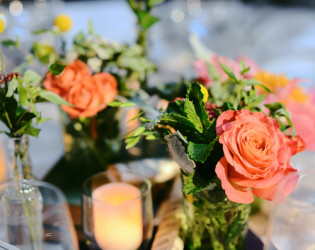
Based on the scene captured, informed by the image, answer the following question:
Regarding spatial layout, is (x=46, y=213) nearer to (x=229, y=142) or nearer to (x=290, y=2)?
(x=229, y=142)

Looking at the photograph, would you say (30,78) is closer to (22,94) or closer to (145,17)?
(22,94)

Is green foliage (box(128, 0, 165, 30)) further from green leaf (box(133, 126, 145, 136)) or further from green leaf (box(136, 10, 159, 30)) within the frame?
green leaf (box(133, 126, 145, 136))

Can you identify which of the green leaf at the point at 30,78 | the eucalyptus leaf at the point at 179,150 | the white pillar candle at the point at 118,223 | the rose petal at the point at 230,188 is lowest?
the white pillar candle at the point at 118,223

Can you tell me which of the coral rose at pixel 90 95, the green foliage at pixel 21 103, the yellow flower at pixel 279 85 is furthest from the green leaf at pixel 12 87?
the yellow flower at pixel 279 85

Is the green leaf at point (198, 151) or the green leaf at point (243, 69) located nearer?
the green leaf at point (198, 151)

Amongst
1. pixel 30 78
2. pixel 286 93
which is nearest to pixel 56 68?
pixel 30 78

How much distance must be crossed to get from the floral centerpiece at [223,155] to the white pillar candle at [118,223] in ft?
0.25

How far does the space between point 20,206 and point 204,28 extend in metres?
1.49

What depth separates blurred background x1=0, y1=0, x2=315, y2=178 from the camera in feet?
5.18

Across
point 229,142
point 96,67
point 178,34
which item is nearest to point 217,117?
point 229,142

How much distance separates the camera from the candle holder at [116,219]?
0.54 m

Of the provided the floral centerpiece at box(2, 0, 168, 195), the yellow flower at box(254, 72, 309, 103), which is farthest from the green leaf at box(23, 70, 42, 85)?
the yellow flower at box(254, 72, 309, 103)

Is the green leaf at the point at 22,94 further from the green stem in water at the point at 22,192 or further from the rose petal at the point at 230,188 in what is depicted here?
the rose petal at the point at 230,188

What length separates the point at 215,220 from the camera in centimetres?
51
